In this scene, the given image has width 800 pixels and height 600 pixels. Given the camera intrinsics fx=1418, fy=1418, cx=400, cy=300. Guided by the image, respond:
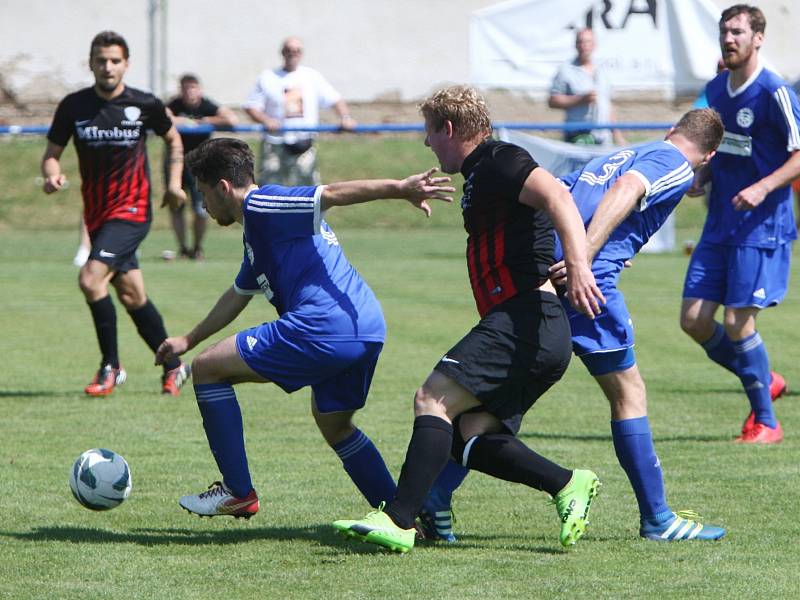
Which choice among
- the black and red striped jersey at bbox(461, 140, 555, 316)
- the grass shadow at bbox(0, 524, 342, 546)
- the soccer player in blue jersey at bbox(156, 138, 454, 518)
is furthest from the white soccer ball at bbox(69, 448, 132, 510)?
the black and red striped jersey at bbox(461, 140, 555, 316)

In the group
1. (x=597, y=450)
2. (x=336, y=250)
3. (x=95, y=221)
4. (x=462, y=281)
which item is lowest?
(x=462, y=281)

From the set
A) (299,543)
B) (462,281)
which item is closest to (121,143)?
(299,543)

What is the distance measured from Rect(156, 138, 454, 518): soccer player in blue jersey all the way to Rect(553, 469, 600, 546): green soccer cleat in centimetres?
75

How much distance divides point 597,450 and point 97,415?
8.96 feet

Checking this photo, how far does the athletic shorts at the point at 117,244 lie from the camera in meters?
8.49

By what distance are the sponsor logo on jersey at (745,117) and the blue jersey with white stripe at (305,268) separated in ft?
9.28

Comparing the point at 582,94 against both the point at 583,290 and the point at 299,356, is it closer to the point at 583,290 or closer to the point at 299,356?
the point at 299,356

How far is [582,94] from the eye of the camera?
16781mm

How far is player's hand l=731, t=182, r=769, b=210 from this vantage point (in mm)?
6727

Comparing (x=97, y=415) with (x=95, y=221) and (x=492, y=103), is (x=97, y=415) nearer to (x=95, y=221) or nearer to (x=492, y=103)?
(x=95, y=221)

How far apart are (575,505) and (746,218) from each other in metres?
2.90

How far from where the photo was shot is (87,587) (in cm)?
437

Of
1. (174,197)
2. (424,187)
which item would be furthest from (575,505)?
(174,197)

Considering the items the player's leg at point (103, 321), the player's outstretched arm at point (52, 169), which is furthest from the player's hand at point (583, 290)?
the player's outstretched arm at point (52, 169)
